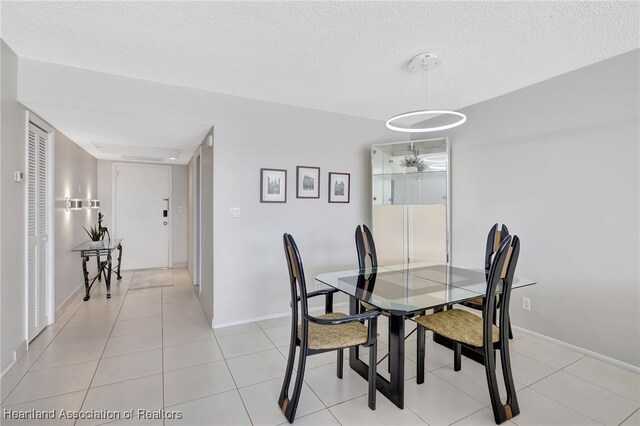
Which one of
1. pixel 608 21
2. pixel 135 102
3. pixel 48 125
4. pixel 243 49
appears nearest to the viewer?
pixel 608 21

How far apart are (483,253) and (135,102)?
3.92 metres

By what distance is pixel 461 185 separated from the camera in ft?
11.9

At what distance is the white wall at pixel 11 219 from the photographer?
2.19m

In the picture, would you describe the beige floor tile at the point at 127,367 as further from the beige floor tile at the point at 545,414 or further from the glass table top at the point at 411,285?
the beige floor tile at the point at 545,414

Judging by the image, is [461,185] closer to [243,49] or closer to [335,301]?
[335,301]

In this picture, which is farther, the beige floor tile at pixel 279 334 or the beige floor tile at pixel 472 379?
the beige floor tile at pixel 279 334

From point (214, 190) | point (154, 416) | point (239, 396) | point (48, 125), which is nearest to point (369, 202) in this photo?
point (214, 190)

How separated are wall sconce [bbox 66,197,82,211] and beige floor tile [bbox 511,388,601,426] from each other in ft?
16.0

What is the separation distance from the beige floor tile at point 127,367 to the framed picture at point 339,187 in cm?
241

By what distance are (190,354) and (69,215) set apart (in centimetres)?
270

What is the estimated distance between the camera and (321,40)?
2.16m

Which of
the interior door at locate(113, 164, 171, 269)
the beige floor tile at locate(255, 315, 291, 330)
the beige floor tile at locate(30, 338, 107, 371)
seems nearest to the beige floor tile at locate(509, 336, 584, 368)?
the beige floor tile at locate(255, 315, 291, 330)

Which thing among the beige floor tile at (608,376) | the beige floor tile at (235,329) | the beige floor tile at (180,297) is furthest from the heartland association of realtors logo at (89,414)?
the beige floor tile at (608,376)

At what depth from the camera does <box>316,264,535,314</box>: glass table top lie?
73.7 inches
